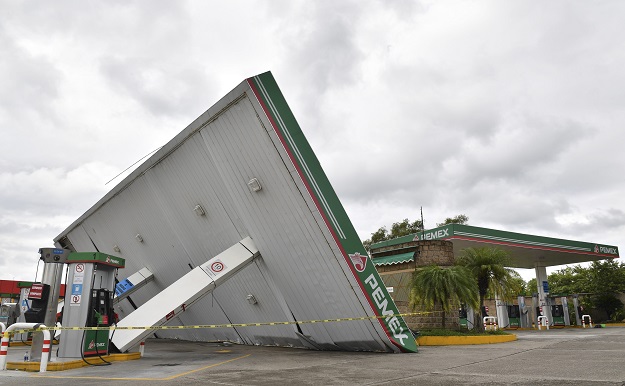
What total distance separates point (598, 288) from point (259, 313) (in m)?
28.1

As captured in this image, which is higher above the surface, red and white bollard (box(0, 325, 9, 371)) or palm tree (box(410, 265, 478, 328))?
palm tree (box(410, 265, 478, 328))

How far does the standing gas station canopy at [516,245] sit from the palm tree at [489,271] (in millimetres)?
1250

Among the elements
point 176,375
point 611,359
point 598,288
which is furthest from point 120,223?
point 598,288

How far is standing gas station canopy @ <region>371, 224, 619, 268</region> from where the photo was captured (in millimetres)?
22328

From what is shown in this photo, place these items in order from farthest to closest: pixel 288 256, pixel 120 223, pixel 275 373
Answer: pixel 120 223 < pixel 288 256 < pixel 275 373

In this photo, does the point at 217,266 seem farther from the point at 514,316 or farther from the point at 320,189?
the point at 514,316

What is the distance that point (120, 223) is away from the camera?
19.5 meters

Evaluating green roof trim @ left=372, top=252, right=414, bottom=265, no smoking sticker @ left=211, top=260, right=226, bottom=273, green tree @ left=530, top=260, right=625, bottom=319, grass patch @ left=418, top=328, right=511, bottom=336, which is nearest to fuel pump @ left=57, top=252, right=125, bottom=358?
no smoking sticker @ left=211, top=260, right=226, bottom=273

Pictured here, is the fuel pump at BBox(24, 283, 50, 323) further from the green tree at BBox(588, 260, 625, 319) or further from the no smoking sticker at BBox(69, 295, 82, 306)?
the green tree at BBox(588, 260, 625, 319)

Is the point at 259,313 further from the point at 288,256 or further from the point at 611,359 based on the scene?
the point at 611,359

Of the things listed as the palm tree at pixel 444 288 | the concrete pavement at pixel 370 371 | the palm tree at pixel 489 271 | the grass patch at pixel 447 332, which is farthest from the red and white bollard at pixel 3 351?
the palm tree at pixel 489 271

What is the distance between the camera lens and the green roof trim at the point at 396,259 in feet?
61.4

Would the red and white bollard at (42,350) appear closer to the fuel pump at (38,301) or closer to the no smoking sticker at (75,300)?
the fuel pump at (38,301)

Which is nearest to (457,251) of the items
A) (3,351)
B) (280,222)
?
(280,222)
